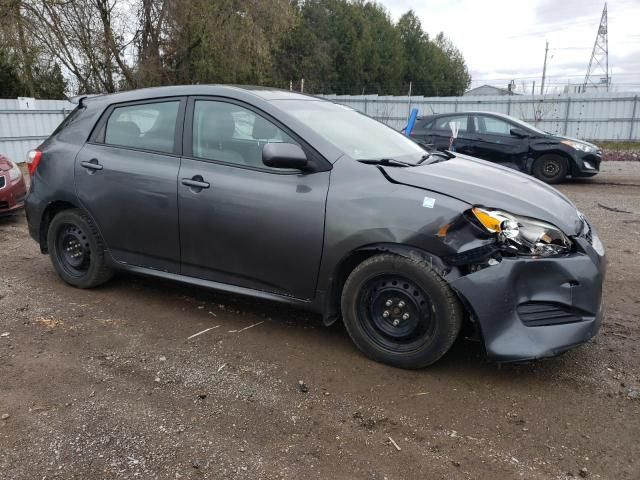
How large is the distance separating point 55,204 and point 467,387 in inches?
140

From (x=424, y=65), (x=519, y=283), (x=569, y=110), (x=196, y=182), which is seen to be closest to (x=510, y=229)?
(x=519, y=283)

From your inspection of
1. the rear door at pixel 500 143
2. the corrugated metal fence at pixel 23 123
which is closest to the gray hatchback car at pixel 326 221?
the rear door at pixel 500 143

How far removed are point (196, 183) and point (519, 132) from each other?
8.66 m

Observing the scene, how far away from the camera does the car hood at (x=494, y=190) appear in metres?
3.02

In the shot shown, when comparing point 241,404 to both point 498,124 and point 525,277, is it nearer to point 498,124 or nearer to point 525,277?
point 525,277

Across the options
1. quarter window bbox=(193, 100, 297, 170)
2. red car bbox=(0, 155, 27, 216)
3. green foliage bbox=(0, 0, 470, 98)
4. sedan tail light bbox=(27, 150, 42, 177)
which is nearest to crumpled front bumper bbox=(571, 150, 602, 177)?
quarter window bbox=(193, 100, 297, 170)

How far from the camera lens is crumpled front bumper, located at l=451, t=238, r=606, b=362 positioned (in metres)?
2.86

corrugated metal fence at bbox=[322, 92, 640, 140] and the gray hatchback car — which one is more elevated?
corrugated metal fence at bbox=[322, 92, 640, 140]

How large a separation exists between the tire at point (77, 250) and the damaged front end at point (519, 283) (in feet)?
9.32

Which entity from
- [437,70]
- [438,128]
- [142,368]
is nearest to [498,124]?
[438,128]

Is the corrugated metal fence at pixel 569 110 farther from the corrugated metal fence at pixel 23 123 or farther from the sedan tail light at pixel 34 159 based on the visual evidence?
the sedan tail light at pixel 34 159

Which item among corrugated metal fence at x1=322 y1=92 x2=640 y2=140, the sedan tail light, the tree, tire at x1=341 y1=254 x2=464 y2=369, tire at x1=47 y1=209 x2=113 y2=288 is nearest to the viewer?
tire at x1=341 y1=254 x2=464 y2=369

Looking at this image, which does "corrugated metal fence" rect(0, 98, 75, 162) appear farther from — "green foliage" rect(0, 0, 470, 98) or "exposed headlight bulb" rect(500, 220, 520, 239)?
"exposed headlight bulb" rect(500, 220, 520, 239)

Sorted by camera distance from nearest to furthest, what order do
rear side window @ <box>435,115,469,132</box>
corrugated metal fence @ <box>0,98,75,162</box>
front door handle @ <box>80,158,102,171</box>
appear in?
front door handle @ <box>80,158,102,171</box>, rear side window @ <box>435,115,469,132</box>, corrugated metal fence @ <box>0,98,75,162</box>
